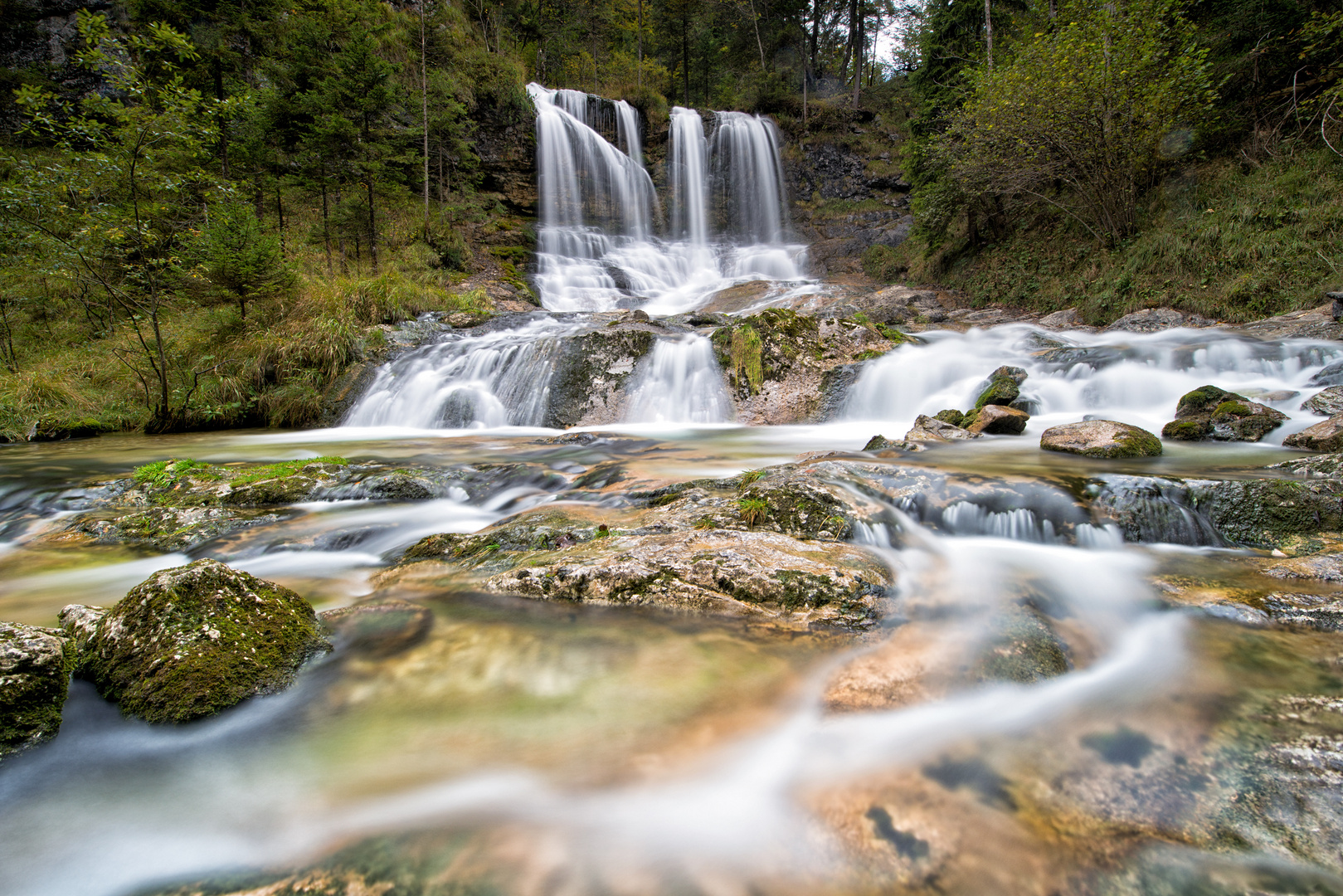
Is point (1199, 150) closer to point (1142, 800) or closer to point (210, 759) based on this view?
point (1142, 800)

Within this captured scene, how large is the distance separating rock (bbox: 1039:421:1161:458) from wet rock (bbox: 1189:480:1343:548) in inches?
64.8

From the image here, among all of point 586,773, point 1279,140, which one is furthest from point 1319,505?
point 1279,140

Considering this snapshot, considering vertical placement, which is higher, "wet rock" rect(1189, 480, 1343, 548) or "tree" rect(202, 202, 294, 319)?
"tree" rect(202, 202, 294, 319)

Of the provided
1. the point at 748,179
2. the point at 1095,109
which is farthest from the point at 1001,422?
the point at 748,179

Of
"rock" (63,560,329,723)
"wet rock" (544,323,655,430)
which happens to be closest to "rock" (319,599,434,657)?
"rock" (63,560,329,723)

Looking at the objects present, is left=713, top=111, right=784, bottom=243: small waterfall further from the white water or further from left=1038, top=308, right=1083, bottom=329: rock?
the white water

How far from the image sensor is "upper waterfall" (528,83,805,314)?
61.4 feet

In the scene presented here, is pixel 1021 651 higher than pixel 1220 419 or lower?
lower

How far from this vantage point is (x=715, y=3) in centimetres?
3509

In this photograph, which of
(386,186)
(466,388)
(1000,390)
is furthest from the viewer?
(386,186)

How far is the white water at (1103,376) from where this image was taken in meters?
7.05

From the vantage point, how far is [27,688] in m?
1.82

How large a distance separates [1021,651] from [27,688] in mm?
3647

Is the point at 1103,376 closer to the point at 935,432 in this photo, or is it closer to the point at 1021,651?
the point at 935,432
